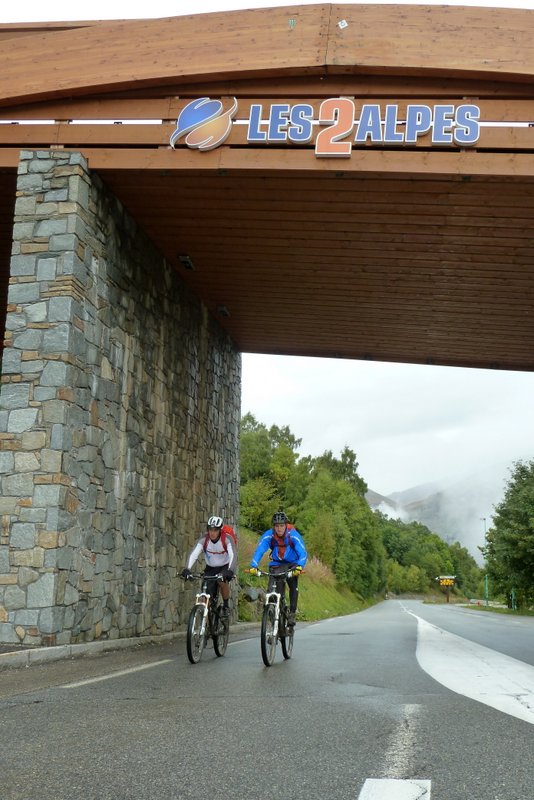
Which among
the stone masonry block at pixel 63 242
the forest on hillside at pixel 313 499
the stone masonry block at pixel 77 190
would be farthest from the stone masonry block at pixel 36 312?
the forest on hillside at pixel 313 499

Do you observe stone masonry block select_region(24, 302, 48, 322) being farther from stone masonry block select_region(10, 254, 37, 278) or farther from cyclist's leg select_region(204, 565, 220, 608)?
cyclist's leg select_region(204, 565, 220, 608)

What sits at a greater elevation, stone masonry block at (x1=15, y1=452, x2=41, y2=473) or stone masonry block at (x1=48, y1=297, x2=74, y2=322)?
stone masonry block at (x1=48, y1=297, x2=74, y2=322)

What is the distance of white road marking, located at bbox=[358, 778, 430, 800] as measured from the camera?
309 cm

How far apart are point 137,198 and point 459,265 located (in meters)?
5.36

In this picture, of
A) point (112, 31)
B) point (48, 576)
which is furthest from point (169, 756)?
point (112, 31)

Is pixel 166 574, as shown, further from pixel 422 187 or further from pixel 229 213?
pixel 422 187

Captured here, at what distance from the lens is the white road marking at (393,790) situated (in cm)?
309

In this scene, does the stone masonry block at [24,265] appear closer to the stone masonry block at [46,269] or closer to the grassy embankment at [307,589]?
the stone masonry block at [46,269]

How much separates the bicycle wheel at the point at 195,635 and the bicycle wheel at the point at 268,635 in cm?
74

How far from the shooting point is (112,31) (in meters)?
11.0

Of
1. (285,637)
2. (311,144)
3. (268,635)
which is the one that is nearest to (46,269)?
(311,144)

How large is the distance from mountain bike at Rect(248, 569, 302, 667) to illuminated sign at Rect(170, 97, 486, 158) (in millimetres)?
5431

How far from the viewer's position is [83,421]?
10359mm

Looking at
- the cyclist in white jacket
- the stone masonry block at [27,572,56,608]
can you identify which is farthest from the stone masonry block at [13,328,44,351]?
the cyclist in white jacket
